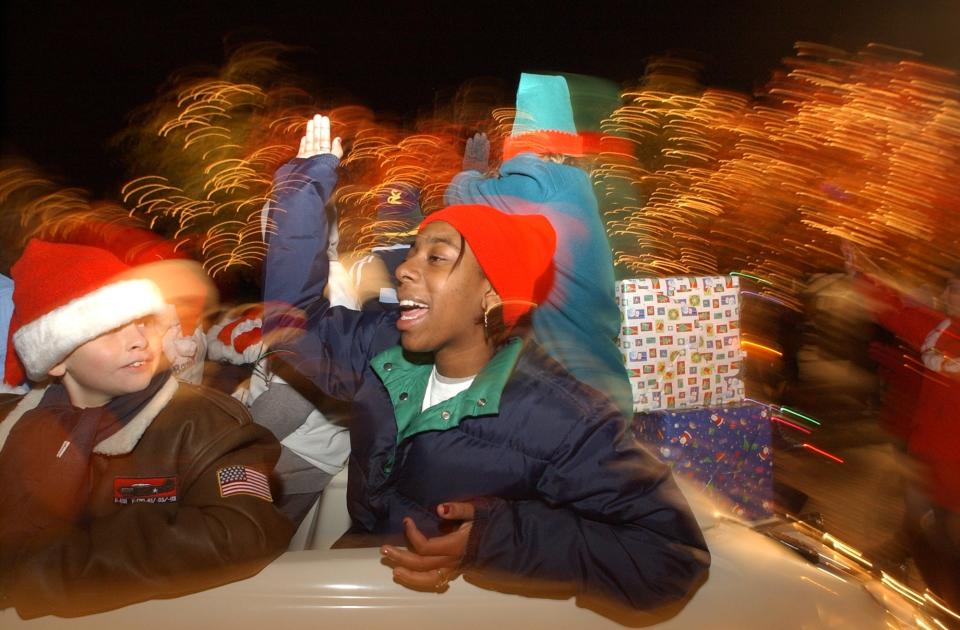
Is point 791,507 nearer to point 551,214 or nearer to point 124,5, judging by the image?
point 551,214

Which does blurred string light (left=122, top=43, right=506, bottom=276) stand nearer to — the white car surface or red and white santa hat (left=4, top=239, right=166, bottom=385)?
red and white santa hat (left=4, top=239, right=166, bottom=385)

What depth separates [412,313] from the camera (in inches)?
77.7

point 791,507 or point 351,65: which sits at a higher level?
point 351,65

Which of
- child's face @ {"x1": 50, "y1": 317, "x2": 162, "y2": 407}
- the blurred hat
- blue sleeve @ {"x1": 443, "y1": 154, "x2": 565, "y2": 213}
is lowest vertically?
child's face @ {"x1": 50, "y1": 317, "x2": 162, "y2": 407}

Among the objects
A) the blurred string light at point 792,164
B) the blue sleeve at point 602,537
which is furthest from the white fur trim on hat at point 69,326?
the blurred string light at point 792,164

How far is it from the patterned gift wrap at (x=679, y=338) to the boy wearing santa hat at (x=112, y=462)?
1663 mm

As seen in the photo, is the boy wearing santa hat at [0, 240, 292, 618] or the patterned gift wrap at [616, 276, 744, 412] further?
the patterned gift wrap at [616, 276, 744, 412]

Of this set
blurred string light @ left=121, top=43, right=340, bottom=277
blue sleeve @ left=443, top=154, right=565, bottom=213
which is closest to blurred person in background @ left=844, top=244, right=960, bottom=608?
blue sleeve @ left=443, top=154, right=565, bottom=213

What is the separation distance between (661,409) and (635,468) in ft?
4.37

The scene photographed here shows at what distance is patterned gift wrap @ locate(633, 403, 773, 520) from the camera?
9.79 ft

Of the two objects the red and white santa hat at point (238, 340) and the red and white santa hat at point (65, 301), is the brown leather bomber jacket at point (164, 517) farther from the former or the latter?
the red and white santa hat at point (238, 340)

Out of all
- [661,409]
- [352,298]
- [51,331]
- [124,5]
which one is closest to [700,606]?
[661,409]

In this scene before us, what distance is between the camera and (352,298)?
2.56m

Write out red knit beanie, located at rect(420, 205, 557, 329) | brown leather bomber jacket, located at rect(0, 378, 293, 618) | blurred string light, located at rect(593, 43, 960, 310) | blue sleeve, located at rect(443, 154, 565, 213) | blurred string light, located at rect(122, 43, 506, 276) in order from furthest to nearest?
blurred string light, located at rect(593, 43, 960, 310)
blurred string light, located at rect(122, 43, 506, 276)
blue sleeve, located at rect(443, 154, 565, 213)
red knit beanie, located at rect(420, 205, 557, 329)
brown leather bomber jacket, located at rect(0, 378, 293, 618)
